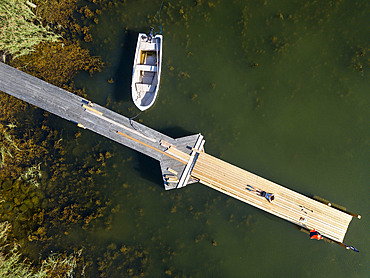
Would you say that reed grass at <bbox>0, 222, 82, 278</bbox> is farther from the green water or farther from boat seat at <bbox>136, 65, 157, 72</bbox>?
boat seat at <bbox>136, 65, 157, 72</bbox>

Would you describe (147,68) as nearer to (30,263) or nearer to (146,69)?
(146,69)

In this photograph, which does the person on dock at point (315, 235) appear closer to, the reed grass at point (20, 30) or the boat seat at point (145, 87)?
the boat seat at point (145, 87)

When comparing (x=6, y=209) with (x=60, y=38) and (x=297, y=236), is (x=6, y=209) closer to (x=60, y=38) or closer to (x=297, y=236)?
(x=60, y=38)

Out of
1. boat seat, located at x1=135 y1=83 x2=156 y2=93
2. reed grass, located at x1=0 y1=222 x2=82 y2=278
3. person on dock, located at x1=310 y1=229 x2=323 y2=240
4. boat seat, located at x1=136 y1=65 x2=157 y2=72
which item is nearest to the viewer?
person on dock, located at x1=310 y1=229 x2=323 y2=240

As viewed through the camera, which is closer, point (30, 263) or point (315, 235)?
point (315, 235)

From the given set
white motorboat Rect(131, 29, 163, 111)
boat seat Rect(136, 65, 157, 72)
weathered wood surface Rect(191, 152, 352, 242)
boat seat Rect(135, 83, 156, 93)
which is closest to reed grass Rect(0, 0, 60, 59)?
white motorboat Rect(131, 29, 163, 111)

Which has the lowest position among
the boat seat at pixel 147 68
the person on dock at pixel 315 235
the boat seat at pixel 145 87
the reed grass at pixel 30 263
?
the reed grass at pixel 30 263

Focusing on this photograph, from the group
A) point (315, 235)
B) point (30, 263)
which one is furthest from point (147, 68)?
point (30, 263)

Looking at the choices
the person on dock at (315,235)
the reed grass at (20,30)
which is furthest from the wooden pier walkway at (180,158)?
the reed grass at (20,30)
